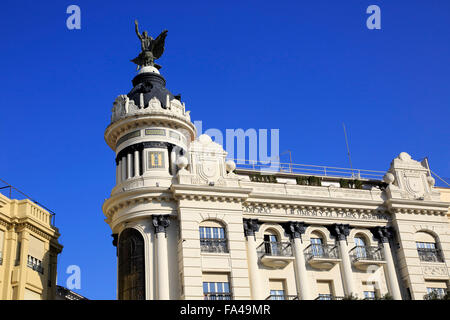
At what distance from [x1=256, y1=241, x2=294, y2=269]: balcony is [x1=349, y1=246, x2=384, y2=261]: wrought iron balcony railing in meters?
4.50

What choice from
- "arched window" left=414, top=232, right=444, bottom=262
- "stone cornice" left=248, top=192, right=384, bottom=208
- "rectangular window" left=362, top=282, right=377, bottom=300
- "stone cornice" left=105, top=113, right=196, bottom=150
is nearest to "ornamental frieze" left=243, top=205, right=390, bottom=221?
"stone cornice" left=248, top=192, right=384, bottom=208

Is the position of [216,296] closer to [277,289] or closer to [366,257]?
[277,289]

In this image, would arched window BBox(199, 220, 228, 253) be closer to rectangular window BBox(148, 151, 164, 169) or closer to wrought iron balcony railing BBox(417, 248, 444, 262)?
rectangular window BBox(148, 151, 164, 169)

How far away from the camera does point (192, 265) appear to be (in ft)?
116

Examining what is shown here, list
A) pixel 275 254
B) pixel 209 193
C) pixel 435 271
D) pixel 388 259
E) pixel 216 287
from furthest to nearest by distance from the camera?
pixel 388 259 < pixel 435 271 < pixel 275 254 < pixel 209 193 < pixel 216 287

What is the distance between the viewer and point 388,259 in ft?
133

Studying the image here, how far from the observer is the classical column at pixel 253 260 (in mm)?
36656

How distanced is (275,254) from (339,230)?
4.89 metres

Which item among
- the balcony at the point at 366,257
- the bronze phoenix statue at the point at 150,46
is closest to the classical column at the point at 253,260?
the balcony at the point at 366,257

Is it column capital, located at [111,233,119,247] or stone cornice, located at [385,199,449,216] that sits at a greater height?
stone cornice, located at [385,199,449,216]

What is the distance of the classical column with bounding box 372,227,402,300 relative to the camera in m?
39.6

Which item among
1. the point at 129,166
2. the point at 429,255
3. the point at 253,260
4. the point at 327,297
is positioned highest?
the point at 129,166

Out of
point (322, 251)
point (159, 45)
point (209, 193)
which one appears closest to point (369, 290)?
point (322, 251)
